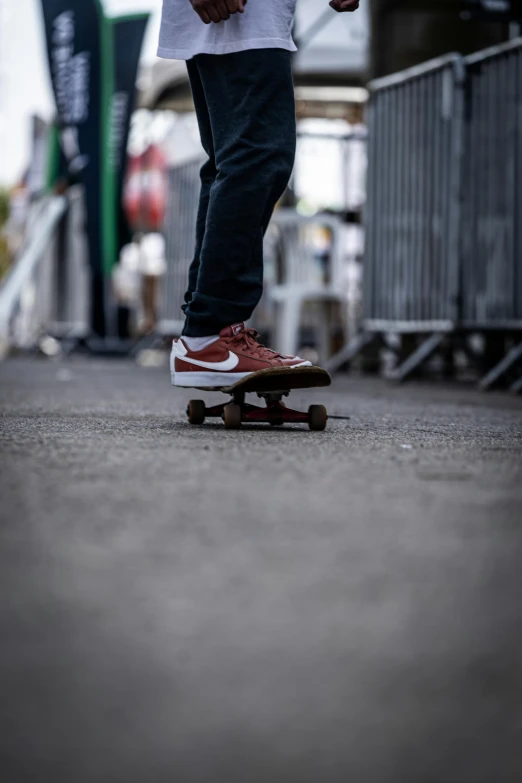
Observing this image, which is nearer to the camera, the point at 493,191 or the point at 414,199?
the point at 493,191

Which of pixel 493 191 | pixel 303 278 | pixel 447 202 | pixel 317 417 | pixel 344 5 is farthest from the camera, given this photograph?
pixel 303 278

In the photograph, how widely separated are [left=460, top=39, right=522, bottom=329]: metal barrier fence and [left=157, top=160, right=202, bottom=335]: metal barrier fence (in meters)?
4.88

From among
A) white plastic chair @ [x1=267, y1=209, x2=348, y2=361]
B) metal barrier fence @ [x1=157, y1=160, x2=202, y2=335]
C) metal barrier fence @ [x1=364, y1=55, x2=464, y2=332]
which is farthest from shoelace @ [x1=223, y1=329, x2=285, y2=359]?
metal barrier fence @ [x1=157, y1=160, x2=202, y2=335]

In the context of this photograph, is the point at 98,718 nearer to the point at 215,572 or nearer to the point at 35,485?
the point at 215,572

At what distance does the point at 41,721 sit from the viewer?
0.78m

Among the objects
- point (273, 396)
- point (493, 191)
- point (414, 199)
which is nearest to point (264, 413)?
point (273, 396)

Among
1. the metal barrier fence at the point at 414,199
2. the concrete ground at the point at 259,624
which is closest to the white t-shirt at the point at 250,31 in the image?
the concrete ground at the point at 259,624

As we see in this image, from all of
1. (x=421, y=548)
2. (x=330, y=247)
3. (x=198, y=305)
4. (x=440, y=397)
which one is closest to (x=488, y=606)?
(x=421, y=548)

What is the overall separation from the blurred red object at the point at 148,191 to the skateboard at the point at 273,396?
39.6 feet

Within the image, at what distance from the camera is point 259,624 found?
0.95 m

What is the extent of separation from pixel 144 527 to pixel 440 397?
10.7 ft

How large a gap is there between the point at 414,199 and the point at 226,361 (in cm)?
376

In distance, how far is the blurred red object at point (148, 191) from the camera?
1480cm

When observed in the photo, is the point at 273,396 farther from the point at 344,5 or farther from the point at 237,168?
the point at 344,5
